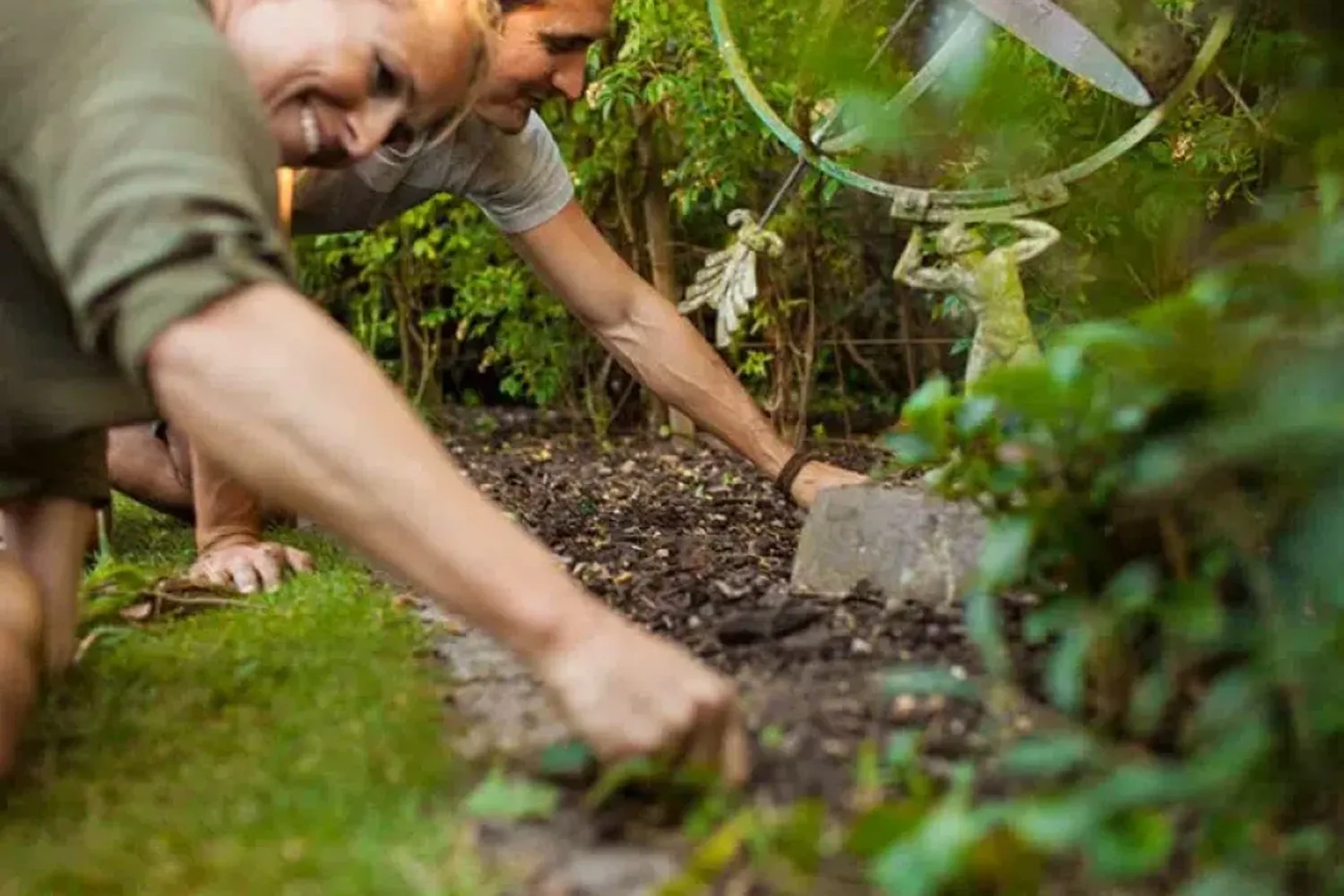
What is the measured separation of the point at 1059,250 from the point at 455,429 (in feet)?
9.10

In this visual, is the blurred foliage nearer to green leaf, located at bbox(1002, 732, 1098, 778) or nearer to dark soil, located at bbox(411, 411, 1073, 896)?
green leaf, located at bbox(1002, 732, 1098, 778)

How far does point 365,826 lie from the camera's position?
4.36ft

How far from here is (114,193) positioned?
1.38 m

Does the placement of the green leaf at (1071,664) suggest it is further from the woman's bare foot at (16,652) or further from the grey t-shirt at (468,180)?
the grey t-shirt at (468,180)

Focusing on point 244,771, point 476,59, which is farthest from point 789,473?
point 244,771

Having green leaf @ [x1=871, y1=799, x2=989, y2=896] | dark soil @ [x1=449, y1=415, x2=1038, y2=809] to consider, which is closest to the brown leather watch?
dark soil @ [x1=449, y1=415, x2=1038, y2=809]

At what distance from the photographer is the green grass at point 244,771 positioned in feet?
4.16

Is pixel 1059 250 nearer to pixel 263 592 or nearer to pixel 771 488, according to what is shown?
pixel 771 488

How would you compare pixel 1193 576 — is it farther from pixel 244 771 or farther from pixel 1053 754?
pixel 244 771

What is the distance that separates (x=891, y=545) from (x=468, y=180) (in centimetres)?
155

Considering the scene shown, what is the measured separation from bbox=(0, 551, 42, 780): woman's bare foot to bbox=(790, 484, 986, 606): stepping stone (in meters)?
1.01

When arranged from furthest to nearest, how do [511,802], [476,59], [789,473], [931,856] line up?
1. [789,473]
2. [476,59]
3. [511,802]
4. [931,856]

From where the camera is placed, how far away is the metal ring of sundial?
2293mm

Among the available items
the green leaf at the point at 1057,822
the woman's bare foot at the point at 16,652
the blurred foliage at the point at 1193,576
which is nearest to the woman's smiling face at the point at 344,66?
the woman's bare foot at the point at 16,652
